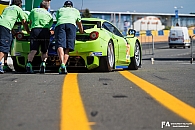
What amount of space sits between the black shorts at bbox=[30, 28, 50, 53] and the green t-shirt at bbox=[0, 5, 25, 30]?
1.65 ft

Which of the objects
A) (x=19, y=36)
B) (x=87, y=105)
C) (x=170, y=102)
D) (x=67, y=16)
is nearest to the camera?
(x=87, y=105)

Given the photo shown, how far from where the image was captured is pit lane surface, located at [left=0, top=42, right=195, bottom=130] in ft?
14.1

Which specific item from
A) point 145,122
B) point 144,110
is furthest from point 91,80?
point 145,122

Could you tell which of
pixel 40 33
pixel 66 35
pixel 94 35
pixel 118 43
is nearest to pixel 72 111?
pixel 66 35

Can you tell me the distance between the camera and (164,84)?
735 centimetres

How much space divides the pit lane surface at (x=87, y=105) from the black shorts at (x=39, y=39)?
2.45 m

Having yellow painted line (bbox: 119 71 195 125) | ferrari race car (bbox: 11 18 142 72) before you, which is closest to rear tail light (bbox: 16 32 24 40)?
ferrari race car (bbox: 11 18 142 72)

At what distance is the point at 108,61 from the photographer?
33.8ft

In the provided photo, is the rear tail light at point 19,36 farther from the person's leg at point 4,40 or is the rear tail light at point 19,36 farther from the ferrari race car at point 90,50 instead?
the person's leg at point 4,40

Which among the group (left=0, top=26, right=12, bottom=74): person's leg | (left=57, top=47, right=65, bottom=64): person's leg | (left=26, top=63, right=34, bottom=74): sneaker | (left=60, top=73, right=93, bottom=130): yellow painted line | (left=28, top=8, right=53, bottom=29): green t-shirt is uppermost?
(left=28, top=8, right=53, bottom=29): green t-shirt

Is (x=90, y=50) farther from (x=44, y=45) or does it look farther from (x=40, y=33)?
(x=40, y=33)

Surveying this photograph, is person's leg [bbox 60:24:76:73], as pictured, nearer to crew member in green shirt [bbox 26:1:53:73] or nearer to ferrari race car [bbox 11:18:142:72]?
ferrari race car [bbox 11:18:142:72]

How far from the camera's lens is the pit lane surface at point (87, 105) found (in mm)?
4309

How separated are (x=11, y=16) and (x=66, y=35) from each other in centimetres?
134
